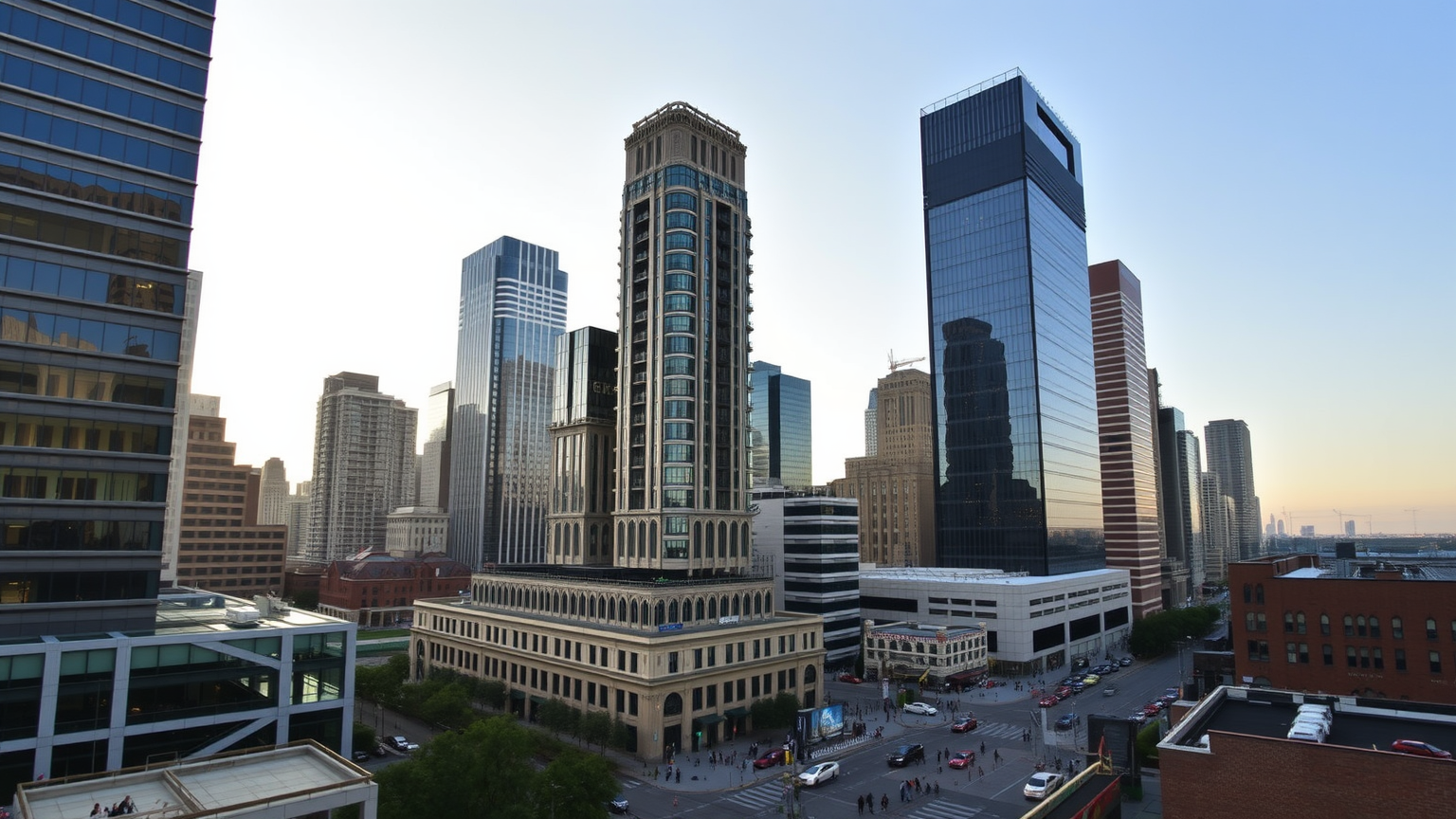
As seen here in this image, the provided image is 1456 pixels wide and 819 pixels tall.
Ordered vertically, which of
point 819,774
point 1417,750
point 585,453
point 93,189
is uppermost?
point 93,189

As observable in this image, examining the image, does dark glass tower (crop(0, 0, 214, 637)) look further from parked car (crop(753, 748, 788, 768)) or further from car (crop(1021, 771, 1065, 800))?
car (crop(1021, 771, 1065, 800))

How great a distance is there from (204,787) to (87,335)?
3720 cm

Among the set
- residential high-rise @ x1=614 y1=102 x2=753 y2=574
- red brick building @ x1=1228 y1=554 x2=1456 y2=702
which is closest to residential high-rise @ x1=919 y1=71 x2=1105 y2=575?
residential high-rise @ x1=614 y1=102 x2=753 y2=574

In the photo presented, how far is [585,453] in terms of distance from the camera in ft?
381

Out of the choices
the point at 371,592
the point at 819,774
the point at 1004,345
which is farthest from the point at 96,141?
the point at 371,592

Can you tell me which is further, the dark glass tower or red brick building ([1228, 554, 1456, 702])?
red brick building ([1228, 554, 1456, 702])

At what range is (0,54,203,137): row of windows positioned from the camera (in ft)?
173

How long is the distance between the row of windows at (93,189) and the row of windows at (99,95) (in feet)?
16.1

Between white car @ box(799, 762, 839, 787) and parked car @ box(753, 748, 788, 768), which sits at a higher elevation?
white car @ box(799, 762, 839, 787)

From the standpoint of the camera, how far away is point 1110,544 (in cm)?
19988

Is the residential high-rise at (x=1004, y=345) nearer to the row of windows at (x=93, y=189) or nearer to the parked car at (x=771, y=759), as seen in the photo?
the parked car at (x=771, y=759)

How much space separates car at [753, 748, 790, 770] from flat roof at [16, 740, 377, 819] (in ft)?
155

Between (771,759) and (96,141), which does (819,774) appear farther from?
(96,141)

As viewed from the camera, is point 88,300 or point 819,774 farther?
point 819,774
